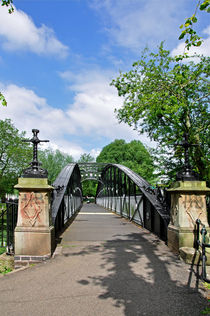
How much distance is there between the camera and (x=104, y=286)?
379 cm

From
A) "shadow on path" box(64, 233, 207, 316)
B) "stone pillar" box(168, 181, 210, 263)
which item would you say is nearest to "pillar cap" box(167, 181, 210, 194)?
"stone pillar" box(168, 181, 210, 263)

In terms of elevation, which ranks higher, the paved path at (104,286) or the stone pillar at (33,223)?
the stone pillar at (33,223)

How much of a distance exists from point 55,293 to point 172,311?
1514mm

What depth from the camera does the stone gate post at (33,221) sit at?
5137 mm

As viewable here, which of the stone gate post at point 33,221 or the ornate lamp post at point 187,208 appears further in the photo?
the ornate lamp post at point 187,208

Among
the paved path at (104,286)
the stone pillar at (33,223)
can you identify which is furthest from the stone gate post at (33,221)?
the paved path at (104,286)

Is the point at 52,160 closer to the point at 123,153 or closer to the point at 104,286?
the point at 123,153

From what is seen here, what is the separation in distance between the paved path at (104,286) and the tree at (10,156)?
582 inches

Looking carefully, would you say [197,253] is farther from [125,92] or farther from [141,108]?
[125,92]

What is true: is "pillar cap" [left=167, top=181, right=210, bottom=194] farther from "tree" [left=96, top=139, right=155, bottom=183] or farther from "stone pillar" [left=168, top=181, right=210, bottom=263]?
"tree" [left=96, top=139, right=155, bottom=183]

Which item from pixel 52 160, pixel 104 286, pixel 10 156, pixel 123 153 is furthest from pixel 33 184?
pixel 52 160

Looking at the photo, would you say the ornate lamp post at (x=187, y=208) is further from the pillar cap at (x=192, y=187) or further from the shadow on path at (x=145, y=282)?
the shadow on path at (x=145, y=282)

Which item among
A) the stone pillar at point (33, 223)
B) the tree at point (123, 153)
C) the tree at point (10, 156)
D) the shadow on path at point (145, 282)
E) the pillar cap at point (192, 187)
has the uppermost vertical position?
the tree at point (123, 153)

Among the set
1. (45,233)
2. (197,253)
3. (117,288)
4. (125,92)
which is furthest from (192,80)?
(117,288)
